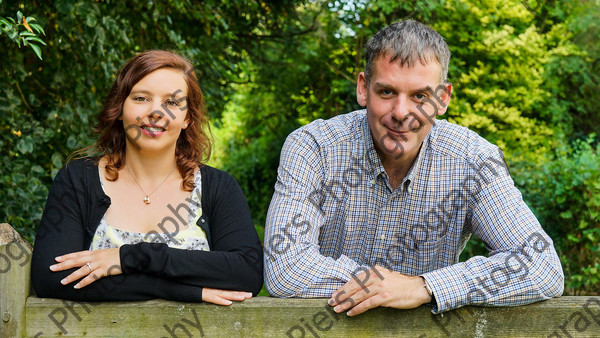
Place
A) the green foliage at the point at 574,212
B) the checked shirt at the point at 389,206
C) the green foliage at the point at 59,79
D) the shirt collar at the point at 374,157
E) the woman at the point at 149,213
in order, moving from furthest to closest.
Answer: the green foliage at the point at 574,212 < the green foliage at the point at 59,79 < the shirt collar at the point at 374,157 < the checked shirt at the point at 389,206 < the woman at the point at 149,213

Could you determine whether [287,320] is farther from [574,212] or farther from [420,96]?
[574,212]

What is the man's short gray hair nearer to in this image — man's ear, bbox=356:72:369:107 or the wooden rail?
man's ear, bbox=356:72:369:107

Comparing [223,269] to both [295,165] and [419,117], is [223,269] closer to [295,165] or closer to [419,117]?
[295,165]

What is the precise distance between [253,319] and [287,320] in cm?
10

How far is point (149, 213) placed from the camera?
230cm

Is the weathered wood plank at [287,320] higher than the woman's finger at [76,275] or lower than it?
lower

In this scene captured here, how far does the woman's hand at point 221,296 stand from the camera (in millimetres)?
1935

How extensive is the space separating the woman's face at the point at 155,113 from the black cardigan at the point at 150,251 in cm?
18

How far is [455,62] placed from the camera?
8.21 m

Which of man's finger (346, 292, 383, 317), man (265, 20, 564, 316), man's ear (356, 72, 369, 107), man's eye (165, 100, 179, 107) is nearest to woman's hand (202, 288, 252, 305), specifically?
man (265, 20, 564, 316)

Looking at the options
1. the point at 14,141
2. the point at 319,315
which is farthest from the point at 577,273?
the point at 14,141

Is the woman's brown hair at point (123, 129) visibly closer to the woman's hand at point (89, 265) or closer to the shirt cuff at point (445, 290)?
the woman's hand at point (89, 265)

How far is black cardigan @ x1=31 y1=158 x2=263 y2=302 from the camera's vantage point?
1.95m

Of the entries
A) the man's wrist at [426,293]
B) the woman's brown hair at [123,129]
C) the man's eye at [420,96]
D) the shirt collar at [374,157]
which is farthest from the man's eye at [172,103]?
the man's wrist at [426,293]
